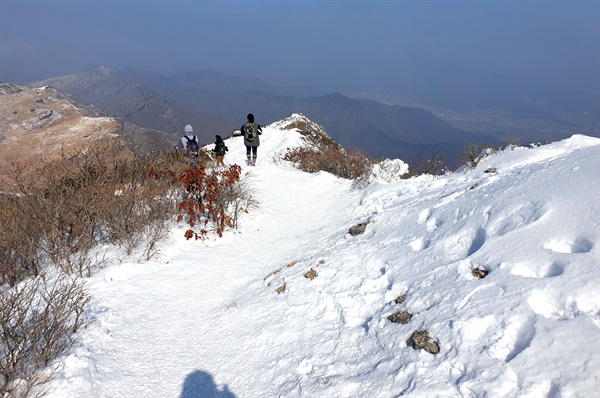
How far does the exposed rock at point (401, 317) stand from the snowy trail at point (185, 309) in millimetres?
1606

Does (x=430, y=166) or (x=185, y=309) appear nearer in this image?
(x=185, y=309)

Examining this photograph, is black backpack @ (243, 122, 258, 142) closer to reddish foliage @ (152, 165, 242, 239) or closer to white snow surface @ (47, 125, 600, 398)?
reddish foliage @ (152, 165, 242, 239)

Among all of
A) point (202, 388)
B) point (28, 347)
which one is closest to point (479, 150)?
point (202, 388)

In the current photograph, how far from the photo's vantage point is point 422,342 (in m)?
2.95

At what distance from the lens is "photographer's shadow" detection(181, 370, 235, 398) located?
327 cm

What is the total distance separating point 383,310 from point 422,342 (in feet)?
2.57

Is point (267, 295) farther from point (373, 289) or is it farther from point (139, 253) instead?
point (139, 253)

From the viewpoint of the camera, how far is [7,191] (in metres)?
6.34

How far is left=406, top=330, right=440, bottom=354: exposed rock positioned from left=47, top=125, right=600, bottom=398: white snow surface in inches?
2.2

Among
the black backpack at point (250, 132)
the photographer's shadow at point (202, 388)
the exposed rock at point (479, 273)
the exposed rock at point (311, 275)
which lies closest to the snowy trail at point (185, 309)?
the photographer's shadow at point (202, 388)

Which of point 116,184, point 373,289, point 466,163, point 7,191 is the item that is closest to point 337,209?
point 466,163

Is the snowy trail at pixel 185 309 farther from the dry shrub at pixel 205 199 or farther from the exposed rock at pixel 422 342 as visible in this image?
the exposed rock at pixel 422 342

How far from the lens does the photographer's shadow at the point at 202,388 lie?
327 cm

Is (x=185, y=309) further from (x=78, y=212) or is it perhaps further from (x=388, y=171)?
(x=388, y=171)
